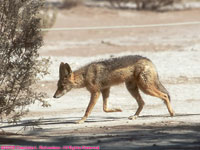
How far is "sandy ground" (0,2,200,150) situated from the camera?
913 cm

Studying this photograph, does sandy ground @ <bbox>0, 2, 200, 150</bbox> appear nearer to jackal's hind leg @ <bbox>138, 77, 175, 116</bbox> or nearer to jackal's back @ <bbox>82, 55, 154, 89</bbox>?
jackal's hind leg @ <bbox>138, 77, 175, 116</bbox>

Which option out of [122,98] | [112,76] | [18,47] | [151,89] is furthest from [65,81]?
[122,98]

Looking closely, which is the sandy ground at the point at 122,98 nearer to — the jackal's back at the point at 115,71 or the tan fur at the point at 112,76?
the tan fur at the point at 112,76

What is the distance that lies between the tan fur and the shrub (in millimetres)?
1461

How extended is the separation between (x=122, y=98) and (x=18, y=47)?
17.2 feet

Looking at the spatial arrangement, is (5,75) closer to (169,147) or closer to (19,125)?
(19,125)

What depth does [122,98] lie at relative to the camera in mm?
15555

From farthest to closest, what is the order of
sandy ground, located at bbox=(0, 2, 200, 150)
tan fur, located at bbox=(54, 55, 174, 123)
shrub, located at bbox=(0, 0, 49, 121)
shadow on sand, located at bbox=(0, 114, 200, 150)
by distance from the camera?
tan fur, located at bbox=(54, 55, 174, 123), shrub, located at bbox=(0, 0, 49, 121), sandy ground, located at bbox=(0, 2, 200, 150), shadow on sand, located at bbox=(0, 114, 200, 150)

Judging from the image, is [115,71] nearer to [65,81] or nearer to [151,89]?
[151,89]

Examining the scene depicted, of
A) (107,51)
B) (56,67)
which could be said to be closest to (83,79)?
(56,67)

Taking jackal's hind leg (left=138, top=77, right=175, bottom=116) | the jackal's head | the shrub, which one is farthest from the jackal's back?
the shrub

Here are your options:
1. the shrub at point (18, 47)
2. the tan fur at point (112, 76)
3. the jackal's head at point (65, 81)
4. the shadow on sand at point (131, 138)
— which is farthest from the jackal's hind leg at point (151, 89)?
the shrub at point (18, 47)

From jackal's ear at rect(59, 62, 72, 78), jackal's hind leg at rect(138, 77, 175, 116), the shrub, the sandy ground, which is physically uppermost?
the shrub

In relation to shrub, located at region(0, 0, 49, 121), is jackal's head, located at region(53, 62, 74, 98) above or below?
below
